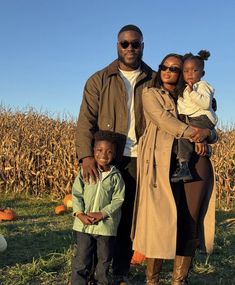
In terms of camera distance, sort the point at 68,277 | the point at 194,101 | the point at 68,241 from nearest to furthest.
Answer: the point at 194,101 → the point at 68,277 → the point at 68,241

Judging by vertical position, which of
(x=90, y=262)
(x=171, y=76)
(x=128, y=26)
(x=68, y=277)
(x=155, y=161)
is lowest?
(x=68, y=277)

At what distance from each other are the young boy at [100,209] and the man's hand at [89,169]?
0.04 m

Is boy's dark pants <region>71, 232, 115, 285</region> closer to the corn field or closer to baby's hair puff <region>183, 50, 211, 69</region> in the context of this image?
baby's hair puff <region>183, 50, 211, 69</region>

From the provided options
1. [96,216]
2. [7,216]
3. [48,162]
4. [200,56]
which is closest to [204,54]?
[200,56]

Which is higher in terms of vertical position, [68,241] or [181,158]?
[181,158]

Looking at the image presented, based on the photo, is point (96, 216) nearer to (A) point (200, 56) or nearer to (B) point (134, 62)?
(B) point (134, 62)

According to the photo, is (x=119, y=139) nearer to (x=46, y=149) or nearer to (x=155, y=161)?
(x=155, y=161)

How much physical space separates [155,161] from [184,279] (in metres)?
1.09

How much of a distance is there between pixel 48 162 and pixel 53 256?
18.4 feet

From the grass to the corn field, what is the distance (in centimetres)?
220

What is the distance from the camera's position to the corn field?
1003 cm

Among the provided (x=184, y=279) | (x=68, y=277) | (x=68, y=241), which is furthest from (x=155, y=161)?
(x=68, y=241)

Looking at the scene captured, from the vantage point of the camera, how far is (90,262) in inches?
151

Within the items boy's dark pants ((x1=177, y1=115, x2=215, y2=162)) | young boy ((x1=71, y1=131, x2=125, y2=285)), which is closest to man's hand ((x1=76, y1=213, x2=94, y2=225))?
young boy ((x1=71, y1=131, x2=125, y2=285))
